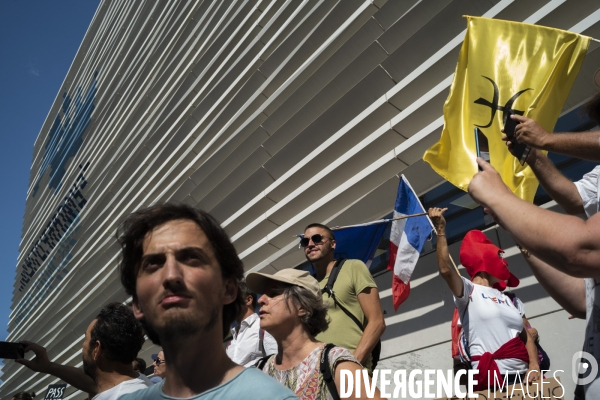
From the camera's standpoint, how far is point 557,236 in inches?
57.4

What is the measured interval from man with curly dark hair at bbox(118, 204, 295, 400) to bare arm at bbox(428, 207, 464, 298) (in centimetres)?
208

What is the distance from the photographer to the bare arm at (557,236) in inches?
56.8

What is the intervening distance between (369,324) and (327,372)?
1075 mm

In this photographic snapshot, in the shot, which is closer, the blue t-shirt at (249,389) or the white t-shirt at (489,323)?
the blue t-shirt at (249,389)

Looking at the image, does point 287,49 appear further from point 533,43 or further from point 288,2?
point 533,43

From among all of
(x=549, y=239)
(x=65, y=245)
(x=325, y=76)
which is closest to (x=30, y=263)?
(x=65, y=245)

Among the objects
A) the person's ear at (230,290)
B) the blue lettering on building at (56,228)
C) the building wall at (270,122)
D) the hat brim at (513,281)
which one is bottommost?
the hat brim at (513,281)

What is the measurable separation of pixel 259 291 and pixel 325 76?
503cm

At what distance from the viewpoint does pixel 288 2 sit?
888 cm

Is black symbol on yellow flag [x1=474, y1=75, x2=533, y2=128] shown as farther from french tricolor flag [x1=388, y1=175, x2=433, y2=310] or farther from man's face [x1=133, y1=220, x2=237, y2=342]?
man's face [x1=133, y1=220, x2=237, y2=342]

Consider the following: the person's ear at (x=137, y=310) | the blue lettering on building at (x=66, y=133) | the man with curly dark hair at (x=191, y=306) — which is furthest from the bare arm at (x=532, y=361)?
the blue lettering on building at (x=66, y=133)

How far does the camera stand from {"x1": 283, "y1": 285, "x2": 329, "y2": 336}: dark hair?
2875mm

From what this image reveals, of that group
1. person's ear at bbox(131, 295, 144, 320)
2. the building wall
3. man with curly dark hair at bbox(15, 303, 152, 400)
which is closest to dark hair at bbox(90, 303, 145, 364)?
man with curly dark hair at bbox(15, 303, 152, 400)

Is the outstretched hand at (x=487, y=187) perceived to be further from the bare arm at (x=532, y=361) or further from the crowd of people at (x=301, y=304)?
the bare arm at (x=532, y=361)
